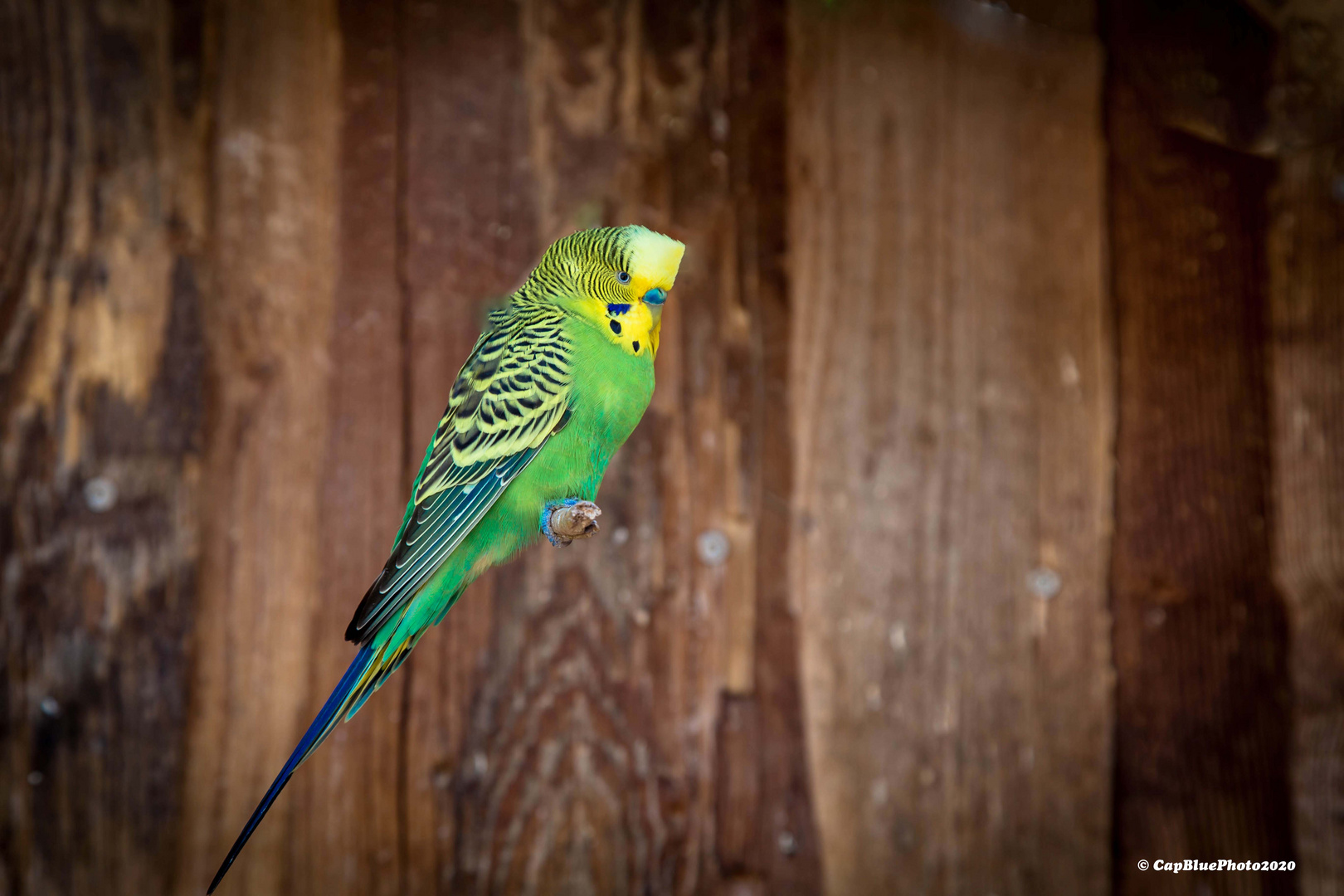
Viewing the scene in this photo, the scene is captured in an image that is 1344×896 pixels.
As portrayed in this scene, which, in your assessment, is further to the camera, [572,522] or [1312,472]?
[1312,472]

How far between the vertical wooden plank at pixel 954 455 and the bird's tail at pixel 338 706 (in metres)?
1.24

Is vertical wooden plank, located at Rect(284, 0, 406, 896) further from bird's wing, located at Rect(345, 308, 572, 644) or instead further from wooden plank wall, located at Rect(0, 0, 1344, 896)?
bird's wing, located at Rect(345, 308, 572, 644)

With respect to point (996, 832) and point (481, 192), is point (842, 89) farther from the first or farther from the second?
point (996, 832)

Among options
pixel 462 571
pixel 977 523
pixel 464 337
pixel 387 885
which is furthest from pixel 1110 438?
pixel 387 885

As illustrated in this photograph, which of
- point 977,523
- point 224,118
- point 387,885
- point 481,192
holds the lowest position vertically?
point 387,885

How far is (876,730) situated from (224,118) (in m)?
1.71

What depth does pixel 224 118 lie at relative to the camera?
1.61m

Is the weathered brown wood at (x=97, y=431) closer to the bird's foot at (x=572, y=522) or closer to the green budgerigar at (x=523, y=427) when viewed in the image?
the green budgerigar at (x=523, y=427)

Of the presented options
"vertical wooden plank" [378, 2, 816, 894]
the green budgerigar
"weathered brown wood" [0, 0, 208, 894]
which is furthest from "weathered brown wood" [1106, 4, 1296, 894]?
"weathered brown wood" [0, 0, 208, 894]

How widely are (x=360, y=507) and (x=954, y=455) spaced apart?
1.17 m

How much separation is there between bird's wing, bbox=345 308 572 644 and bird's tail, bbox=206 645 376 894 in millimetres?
89

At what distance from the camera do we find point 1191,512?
1.78m

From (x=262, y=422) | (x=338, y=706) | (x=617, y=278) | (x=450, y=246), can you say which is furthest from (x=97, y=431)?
(x=617, y=278)

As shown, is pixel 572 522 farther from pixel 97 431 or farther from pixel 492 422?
pixel 97 431
